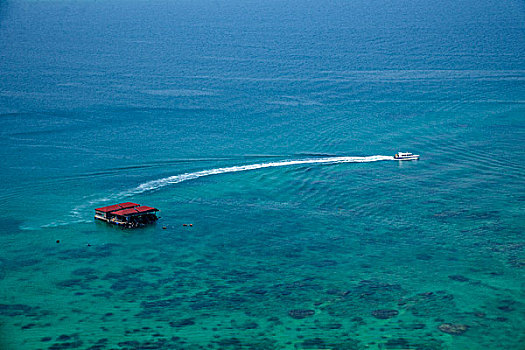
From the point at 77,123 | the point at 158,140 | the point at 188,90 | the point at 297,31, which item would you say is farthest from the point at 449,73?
the point at 77,123

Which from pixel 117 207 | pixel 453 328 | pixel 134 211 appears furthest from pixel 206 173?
pixel 453 328

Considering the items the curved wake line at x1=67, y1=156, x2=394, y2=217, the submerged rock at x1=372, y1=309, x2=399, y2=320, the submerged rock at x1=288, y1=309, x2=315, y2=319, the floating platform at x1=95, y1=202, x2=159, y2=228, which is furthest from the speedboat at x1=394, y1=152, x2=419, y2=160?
the submerged rock at x1=288, y1=309, x2=315, y2=319

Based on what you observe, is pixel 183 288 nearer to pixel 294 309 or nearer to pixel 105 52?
pixel 294 309

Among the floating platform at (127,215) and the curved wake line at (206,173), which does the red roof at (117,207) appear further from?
the curved wake line at (206,173)

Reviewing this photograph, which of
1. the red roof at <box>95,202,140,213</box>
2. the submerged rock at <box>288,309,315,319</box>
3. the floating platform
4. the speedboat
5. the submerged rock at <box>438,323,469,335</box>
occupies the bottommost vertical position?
the submerged rock at <box>438,323,469,335</box>

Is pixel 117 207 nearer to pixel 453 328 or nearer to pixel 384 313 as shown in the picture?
pixel 384 313

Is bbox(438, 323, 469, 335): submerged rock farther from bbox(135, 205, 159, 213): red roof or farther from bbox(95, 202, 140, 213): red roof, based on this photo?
bbox(95, 202, 140, 213): red roof
